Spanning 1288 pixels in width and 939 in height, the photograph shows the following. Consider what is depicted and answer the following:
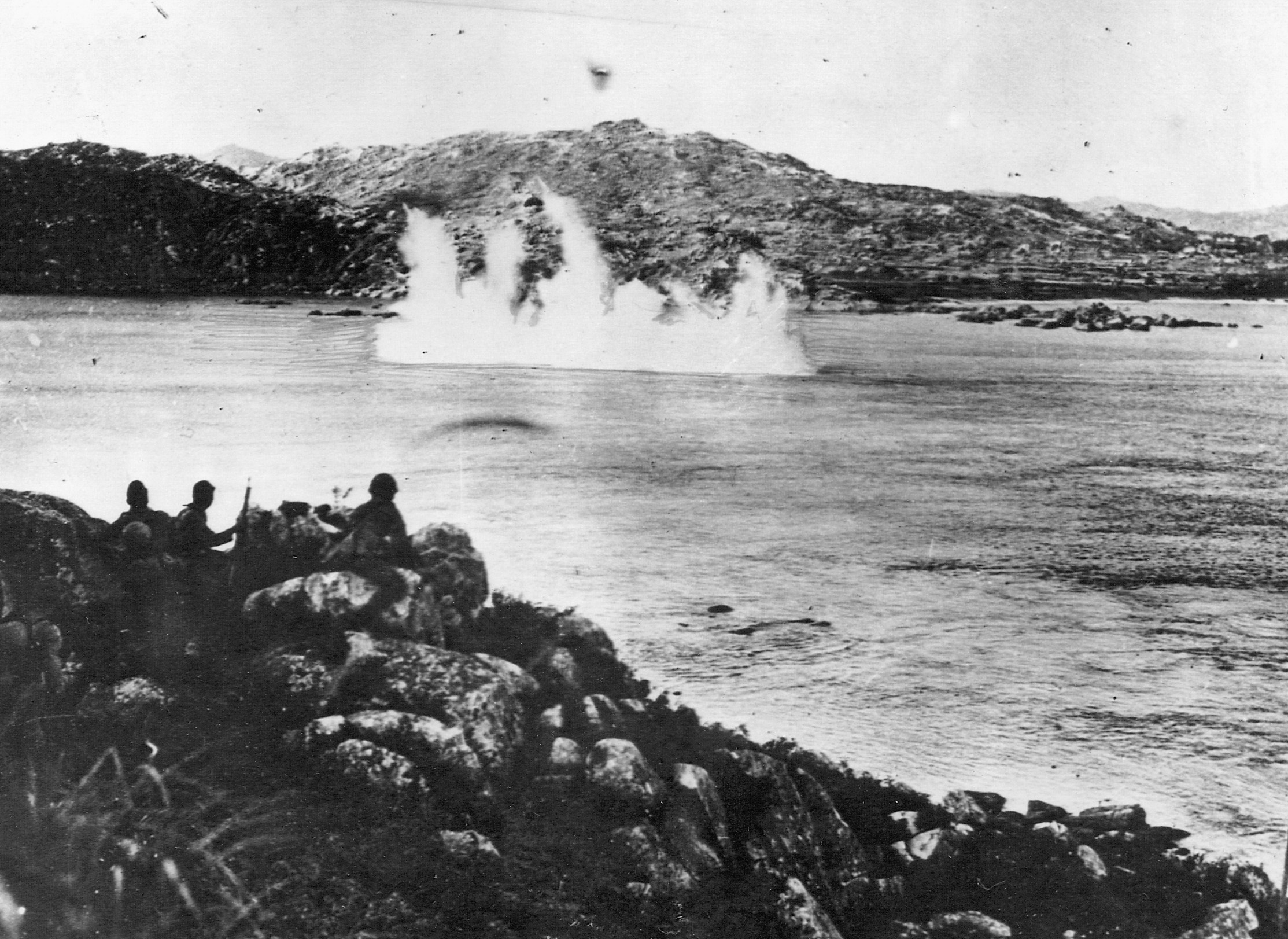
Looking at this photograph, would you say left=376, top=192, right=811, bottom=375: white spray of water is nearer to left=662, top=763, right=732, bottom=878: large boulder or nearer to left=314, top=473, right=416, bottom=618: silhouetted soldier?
left=314, top=473, right=416, bottom=618: silhouetted soldier

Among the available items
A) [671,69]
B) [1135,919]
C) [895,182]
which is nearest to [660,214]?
[671,69]

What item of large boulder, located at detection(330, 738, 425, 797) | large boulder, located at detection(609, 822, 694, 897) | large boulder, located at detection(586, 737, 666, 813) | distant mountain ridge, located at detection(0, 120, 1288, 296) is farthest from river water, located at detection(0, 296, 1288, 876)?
large boulder, located at detection(330, 738, 425, 797)

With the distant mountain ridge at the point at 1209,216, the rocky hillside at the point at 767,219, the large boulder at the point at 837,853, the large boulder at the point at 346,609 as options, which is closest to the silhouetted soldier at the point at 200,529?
the large boulder at the point at 346,609

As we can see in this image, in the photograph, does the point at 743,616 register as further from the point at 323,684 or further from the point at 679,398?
the point at 323,684

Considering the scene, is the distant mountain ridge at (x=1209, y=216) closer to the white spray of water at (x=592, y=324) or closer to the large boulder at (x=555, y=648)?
the white spray of water at (x=592, y=324)

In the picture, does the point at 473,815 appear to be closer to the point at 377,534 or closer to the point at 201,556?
the point at 377,534
